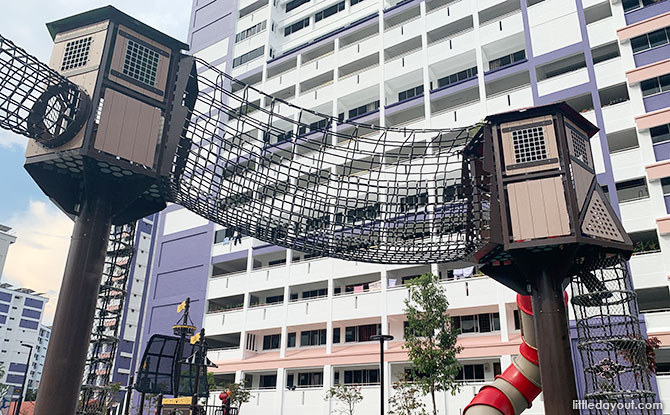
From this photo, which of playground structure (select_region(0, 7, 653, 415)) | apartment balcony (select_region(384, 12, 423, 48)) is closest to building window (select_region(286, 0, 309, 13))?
apartment balcony (select_region(384, 12, 423, 48))

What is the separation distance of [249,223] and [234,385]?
90.5 ft

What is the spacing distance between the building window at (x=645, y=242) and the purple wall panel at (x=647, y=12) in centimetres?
1285

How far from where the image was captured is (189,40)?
60594 mm

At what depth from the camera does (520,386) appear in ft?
41.3

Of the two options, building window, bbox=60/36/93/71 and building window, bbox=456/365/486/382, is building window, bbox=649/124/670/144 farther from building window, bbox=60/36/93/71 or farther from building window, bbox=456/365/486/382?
building window, bbox=60/36/93/71

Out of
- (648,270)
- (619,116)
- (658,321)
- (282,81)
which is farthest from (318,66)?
(658,321)

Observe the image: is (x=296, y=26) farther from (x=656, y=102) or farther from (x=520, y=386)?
(x=520, y=386)

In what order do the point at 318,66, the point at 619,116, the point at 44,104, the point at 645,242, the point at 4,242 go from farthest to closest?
the point at 4,242, the point at 318,66, the point at 619,116, the point at 645,242, the point at 44,104

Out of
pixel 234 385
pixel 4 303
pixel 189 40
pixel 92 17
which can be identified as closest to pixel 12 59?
pixel 92 17

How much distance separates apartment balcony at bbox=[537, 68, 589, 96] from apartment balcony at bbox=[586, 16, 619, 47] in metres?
2.04

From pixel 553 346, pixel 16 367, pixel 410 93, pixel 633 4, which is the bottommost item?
pixel 553 346

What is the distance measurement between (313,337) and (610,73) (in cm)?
2730

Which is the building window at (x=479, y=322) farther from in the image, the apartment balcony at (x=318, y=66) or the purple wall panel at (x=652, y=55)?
the apartment balcony at (x=318, y=66)

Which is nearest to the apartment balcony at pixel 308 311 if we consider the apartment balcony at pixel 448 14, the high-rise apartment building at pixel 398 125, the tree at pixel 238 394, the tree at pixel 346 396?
the high-rise apartment building at pixel 398 125
